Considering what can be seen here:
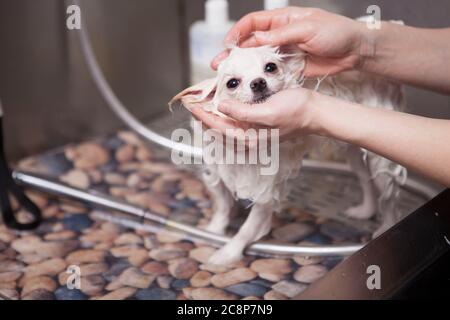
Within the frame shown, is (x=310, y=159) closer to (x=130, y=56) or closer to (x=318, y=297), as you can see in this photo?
(x=318, y=297)

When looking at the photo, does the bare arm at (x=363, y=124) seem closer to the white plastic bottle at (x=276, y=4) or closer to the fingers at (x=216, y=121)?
the fingers at (x=216, y=121)

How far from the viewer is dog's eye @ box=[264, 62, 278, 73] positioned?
0.73 metres

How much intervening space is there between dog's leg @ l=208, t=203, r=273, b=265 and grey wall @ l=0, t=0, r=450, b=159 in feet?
0.99

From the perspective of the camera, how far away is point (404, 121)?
67cm

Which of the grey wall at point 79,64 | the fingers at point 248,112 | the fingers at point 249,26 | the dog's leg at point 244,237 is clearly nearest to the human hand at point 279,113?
the fingers at point 248,112

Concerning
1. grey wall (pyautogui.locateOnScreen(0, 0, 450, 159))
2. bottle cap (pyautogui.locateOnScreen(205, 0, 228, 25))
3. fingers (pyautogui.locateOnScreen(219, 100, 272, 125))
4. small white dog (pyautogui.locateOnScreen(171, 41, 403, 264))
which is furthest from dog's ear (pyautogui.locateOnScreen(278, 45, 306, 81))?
grey wall (pyautogui.locateOnScreen(0, 0, 450, 159))

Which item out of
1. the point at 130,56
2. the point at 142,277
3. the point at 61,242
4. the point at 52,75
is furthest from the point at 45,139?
the point at 142,277

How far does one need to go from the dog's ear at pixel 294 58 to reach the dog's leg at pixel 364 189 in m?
0.18

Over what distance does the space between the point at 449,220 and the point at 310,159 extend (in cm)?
28

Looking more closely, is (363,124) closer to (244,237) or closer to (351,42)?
(351,42)

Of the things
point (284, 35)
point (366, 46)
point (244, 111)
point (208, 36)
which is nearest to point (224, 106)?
point (244, 111)

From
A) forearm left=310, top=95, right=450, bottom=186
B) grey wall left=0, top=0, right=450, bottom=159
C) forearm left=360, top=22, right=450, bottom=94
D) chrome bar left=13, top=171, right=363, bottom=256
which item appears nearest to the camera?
forearm left=310, top=95, right=450, bottom=186

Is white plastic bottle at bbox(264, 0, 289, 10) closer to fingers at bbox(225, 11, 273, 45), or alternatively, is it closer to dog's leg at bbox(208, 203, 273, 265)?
fingers at bbox(225, 11, 273, 45)

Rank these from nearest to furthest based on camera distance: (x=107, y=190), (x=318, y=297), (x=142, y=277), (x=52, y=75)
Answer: (x=318, y=297) < (x=142, y=277) < (x=107, y=190) < (x=52, y=75)
